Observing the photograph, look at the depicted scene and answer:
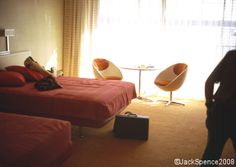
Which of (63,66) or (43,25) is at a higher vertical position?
(43,25)

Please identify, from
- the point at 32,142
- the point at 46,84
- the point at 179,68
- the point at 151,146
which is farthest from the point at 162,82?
the point at 32,142

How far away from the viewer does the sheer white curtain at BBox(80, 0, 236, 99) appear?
606 cm

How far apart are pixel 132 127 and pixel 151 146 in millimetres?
363

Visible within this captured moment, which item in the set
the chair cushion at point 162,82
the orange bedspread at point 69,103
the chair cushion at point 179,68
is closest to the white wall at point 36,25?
the orange bedspread at point 69,103

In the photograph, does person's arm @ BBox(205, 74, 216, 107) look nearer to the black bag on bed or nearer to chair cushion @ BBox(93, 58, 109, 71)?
the black bag on bed

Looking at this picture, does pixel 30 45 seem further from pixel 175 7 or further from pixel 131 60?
pixel 175 7

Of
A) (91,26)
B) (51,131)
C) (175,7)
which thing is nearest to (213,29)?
(175,7)

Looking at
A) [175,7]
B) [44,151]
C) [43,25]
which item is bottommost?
[44,151]

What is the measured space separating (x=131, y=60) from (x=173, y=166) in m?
3.70

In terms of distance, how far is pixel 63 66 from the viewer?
6.94 metres

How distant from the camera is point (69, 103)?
3.76m

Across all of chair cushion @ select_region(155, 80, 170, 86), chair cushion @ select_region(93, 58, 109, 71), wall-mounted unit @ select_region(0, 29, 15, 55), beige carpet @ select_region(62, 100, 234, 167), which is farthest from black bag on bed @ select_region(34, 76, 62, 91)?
chair cushion @ select_region(155, 80, 170, 86)

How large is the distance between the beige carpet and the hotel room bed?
1.81ft

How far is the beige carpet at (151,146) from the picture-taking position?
335cm
